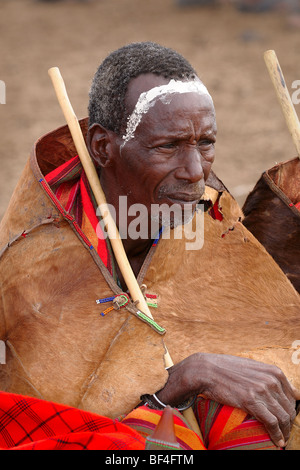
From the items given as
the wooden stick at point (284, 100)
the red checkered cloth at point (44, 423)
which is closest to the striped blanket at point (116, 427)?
the red checkered cloth at point (44, 423)

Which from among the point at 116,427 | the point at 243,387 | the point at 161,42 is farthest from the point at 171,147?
the point at 161,42

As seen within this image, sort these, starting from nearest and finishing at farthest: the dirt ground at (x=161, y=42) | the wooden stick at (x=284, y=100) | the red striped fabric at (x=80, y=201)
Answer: the red striped fabric at (x=80, y=201) < the wooden stick at (x=284, y=100) < the dirt ground at (x=161, y=42)

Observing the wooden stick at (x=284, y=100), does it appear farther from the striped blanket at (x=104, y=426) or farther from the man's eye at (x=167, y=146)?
the striped blanket at (x=104, y=426)

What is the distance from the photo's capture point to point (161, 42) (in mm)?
11109

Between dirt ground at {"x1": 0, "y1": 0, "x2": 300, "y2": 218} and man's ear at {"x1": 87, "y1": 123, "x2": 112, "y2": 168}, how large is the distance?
11.8 ft

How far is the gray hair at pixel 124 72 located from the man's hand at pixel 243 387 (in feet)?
3.23

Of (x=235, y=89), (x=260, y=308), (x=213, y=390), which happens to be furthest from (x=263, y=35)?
(x=213, y=390)

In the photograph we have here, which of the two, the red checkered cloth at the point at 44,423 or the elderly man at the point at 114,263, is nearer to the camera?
the red checkered cloth at the point at 44,423

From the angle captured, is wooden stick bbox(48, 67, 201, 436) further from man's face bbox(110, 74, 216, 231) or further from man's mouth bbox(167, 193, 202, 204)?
man's mouth bbox(167, 193, 202, 204)

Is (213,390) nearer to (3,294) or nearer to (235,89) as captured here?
(3,294)

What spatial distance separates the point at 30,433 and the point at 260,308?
1222mm

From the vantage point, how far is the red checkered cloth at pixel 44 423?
2.48m

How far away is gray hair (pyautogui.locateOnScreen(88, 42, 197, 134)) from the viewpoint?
2.82m

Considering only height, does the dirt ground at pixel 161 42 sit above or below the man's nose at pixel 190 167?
below
